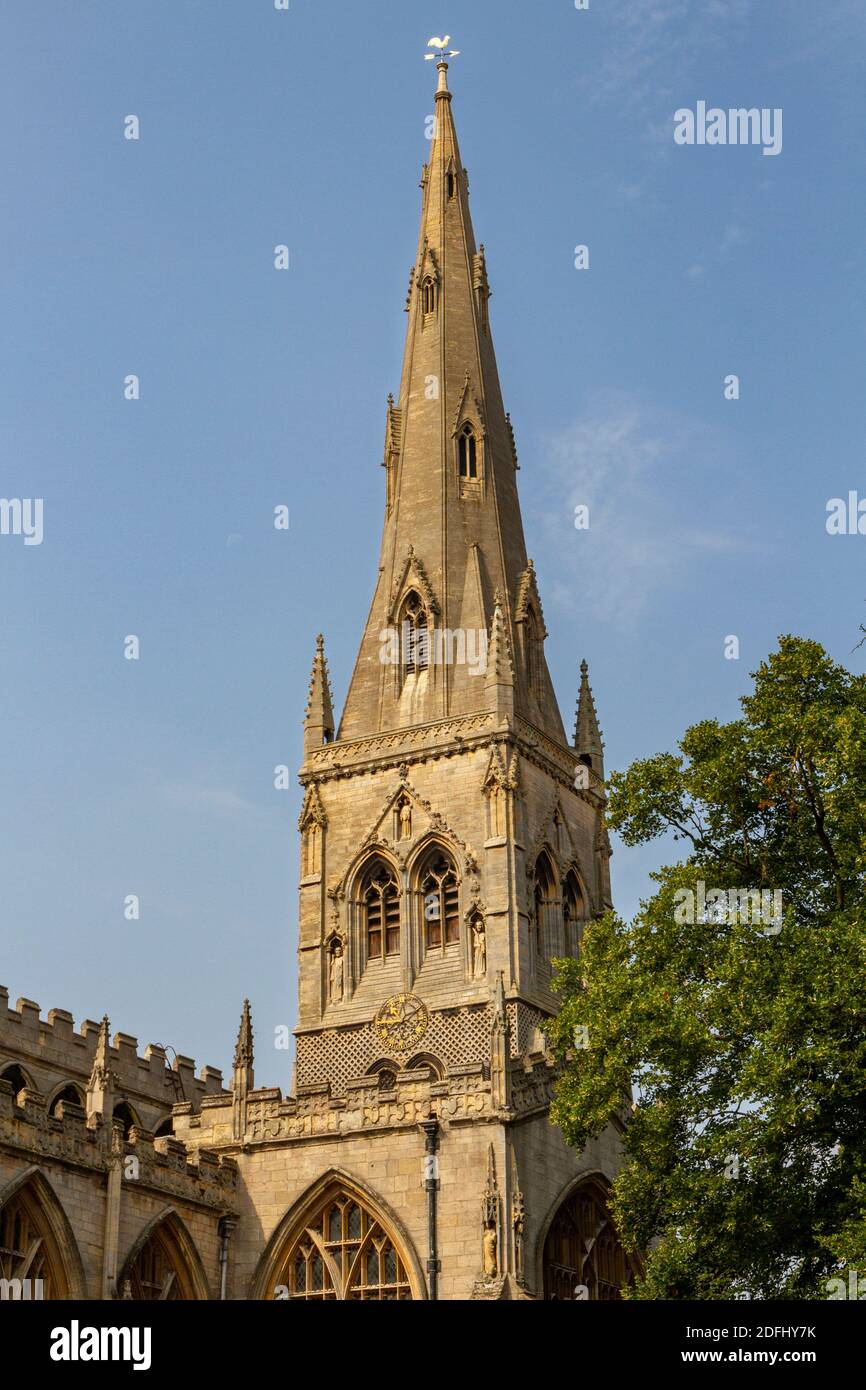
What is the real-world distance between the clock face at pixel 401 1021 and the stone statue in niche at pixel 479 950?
65.0 inches

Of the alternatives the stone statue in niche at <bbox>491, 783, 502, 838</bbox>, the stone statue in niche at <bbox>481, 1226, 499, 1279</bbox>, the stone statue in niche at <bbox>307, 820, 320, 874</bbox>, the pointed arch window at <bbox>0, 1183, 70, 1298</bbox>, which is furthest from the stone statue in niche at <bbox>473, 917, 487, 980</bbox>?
the pointed arch window at <bbox>0, 1183, 70, 1298</bbox>

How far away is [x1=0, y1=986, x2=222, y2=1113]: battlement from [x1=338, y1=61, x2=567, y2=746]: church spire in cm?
1105

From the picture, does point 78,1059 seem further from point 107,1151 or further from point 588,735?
point 588,735

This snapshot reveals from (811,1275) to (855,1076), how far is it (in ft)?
9.17

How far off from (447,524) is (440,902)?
38.7ft

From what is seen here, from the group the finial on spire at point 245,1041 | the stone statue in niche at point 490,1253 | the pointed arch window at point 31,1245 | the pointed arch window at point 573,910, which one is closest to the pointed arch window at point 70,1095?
Answer: the finial on spire at point 245,1041

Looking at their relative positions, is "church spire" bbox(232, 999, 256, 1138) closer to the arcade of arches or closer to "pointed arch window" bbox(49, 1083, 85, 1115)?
the arcade of arches

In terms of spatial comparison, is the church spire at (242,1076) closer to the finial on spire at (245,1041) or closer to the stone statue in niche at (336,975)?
the finial on spire at (245,1041)

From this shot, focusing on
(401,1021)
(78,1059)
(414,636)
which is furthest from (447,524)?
(78,1059)

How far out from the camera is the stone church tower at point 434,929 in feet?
120

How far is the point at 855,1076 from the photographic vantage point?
25.4 meters

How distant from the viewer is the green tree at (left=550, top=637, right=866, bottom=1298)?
25.6m

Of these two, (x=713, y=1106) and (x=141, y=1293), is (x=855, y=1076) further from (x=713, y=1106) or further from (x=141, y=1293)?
(x=141, y=1293)
